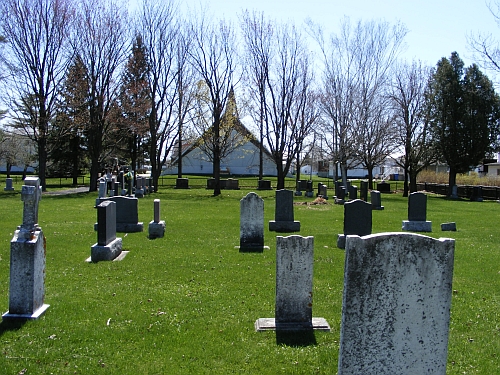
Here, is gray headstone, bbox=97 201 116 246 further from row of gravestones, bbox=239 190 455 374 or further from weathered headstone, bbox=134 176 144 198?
weathered headstone, bbox=134 176 144 198

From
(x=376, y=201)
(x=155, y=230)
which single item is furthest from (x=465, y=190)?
(x=155, y=230)

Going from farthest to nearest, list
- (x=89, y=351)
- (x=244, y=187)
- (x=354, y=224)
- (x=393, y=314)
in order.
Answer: (x=244, y=187), (x=354, y=224), (x=89, y=351), (x=393, y=314)

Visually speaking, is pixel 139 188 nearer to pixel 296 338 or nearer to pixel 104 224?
pixel 104 224

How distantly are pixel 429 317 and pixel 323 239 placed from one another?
10479 millimetres

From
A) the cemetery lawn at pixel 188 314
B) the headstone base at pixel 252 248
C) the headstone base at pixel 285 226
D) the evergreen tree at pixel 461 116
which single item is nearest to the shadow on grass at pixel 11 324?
the cemetery lawn at pixel 188 314

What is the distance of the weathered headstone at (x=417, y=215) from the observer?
1633cm

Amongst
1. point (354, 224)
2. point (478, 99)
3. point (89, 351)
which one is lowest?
point (89, 351)

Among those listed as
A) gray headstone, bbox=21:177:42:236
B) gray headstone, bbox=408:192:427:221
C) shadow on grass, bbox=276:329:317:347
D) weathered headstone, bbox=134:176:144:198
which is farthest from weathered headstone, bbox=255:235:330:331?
weathered headstone, bbox=134:176:144:198

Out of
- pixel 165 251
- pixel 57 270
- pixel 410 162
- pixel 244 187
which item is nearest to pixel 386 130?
pixel 410 162

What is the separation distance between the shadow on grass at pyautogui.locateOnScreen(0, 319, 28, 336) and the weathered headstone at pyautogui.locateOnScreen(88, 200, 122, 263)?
4.17 metres

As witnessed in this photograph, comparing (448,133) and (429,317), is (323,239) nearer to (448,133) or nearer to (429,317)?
(429,317)

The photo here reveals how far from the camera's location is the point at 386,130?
130 ft

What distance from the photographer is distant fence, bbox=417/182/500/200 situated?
36356mm

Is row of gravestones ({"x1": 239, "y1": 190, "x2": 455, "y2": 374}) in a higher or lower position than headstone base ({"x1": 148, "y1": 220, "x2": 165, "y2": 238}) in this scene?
higher
